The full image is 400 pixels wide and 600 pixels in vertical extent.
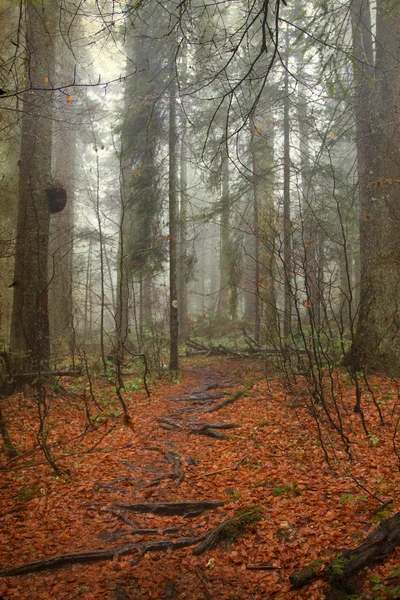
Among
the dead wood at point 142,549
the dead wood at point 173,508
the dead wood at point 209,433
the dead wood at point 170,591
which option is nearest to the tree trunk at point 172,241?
the dead wood at point 209,433

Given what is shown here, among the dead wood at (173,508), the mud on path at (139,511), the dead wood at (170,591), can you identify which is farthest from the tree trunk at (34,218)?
the dead wood at (170,591)

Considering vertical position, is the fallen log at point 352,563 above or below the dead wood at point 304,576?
above

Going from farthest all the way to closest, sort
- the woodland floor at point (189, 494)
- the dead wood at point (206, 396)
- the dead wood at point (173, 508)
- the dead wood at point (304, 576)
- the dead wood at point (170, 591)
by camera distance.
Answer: the dead wood at point (206, 396), the dead wood at point (173, 508), the woodland floor at point (189, 494), the dead wood at point (170, 591), the dead wood at point (304, 576)

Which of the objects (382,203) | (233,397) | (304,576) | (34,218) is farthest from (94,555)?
(382,203)

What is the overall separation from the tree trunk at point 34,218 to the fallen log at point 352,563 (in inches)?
236

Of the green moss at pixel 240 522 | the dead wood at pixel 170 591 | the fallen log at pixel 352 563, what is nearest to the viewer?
the fallen log at pixel 352 563

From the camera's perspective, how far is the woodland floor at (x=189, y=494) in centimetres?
315

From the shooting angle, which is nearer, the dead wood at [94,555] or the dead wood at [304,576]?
the dead wood at [304,576]

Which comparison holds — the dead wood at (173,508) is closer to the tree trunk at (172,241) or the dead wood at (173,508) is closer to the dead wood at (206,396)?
the dead wood at (206,396)

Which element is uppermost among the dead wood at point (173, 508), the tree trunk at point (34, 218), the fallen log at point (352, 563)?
the tree trunk at point (34, 218)

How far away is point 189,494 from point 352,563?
2154mm

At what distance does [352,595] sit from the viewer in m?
2.58

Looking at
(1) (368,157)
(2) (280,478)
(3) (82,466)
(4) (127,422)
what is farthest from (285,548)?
(1) (368,157)

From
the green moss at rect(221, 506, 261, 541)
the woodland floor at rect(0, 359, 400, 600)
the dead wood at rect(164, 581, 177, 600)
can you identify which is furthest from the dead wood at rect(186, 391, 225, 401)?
the dead wood at rect(164, 581, 177, 600)
